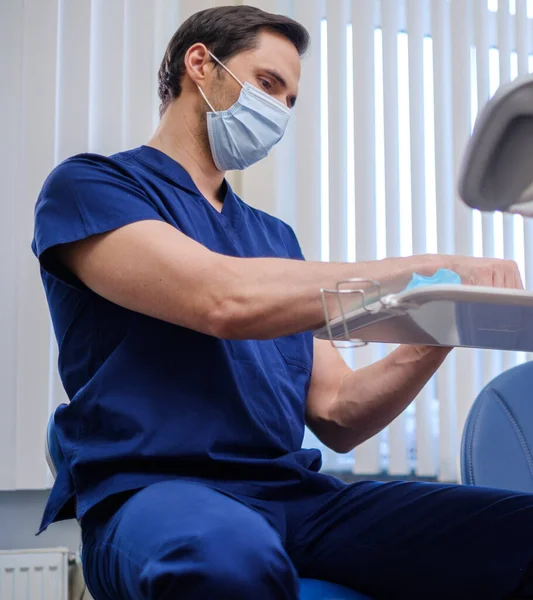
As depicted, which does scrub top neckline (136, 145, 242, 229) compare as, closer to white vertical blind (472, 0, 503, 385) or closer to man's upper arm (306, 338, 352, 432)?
man's upper arm (306, 338, 352, 432)

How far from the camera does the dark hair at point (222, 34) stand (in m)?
1.58

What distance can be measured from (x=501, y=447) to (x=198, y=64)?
90 cm

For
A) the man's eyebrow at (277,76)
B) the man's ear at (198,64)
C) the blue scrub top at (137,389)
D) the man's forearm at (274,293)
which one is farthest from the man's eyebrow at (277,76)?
the man's forearm at (274,293)

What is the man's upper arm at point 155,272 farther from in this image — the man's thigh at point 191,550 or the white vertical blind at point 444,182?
the white vertical blind at point 444,182

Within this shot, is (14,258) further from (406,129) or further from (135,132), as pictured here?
(406,129)

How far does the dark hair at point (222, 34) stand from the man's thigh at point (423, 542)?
90 centimetres

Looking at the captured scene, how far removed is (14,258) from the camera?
2.27 meters

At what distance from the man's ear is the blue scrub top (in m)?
0.36

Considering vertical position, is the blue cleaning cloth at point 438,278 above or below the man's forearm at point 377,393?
above

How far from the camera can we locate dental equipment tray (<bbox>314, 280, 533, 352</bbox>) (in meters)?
0.73

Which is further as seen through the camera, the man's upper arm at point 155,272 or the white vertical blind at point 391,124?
the white vertical blind at point 391,124

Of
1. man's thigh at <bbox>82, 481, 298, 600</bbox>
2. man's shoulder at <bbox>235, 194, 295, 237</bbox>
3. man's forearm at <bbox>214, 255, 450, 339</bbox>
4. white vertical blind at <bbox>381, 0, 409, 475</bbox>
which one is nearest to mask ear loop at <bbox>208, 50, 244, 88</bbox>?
man's shoulder at <bbox>235, 194, 295, 237</bbox>

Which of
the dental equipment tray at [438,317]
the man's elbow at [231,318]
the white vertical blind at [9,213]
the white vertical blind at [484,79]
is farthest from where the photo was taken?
the white vertical blind at [484,79]

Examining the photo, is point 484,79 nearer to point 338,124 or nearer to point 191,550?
point 338,124
